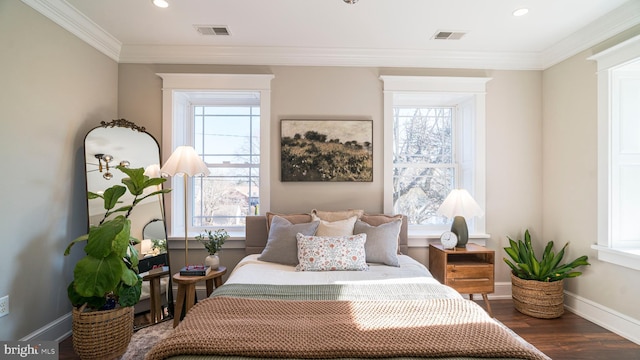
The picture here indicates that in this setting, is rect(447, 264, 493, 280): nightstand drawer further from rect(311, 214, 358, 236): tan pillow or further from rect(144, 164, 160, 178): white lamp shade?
rect(144, 164, 160, 178): white lamp shade

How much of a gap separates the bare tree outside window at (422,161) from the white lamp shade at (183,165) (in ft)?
6.96

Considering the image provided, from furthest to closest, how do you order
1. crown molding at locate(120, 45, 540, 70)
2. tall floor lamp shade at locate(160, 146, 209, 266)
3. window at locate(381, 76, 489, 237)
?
window at locate(381, 76, 489, 237) → crown molding at locate(120, 45, 540, 70) → tall floor lamp shade at locate(160, 146, 209, 266)

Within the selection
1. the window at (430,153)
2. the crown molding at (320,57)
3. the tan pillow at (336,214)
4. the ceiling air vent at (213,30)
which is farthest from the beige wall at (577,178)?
the ceiling air vent at (213,30)

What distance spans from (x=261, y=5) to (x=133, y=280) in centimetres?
226

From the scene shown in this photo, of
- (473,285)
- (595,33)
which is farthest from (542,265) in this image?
(595,33)

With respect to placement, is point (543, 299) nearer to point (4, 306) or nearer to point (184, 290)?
point (184, 290)

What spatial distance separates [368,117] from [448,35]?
3.49 feet

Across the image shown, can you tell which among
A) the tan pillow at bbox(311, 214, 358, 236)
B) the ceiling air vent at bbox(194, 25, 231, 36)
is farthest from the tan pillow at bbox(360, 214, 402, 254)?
the ceiling air vent at bbox(194, 25, 231, 36)

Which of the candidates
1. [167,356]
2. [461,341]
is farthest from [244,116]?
[461,341]

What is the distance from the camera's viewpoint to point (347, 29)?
291 centimetres

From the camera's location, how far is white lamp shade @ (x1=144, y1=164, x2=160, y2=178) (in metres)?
3.12

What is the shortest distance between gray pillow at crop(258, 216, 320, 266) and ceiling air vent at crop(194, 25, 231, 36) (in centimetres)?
183

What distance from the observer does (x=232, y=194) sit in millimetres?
3627

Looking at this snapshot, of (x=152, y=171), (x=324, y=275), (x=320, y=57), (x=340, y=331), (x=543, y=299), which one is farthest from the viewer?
(x=320, y=57)
